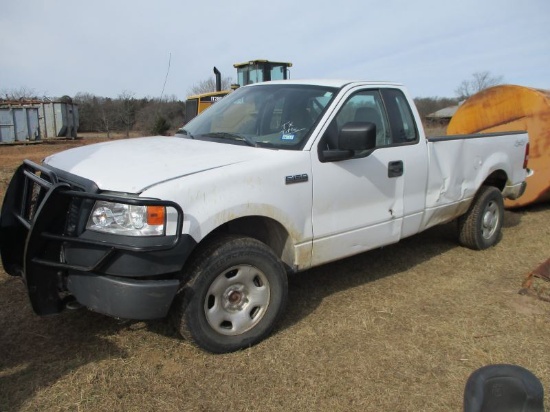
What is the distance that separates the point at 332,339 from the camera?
11.7 ft

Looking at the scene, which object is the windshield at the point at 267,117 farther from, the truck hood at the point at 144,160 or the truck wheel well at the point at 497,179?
the truck wheel well at the point at 497,179

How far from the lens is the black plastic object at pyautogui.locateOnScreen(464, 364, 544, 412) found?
1.85m

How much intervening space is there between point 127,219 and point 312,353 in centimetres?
157

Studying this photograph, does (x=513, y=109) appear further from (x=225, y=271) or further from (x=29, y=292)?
(x=29, y=292)

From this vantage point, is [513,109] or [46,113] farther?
[46,113]

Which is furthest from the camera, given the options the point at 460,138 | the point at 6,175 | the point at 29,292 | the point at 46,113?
the point at 46,113

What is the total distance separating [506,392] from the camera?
1876mm

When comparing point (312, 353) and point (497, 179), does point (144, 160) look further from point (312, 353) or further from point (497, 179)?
point (497, 179)

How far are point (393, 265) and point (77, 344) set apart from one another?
3.24m

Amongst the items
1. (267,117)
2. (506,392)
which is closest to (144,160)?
(267,117)

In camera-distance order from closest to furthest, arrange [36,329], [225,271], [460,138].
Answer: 1. [225,271]
2. [36,329]
3. [460,138]

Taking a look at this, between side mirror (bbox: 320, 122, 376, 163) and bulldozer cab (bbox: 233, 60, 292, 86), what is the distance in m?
10.5

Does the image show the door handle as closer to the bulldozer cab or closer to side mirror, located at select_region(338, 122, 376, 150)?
side mirror, located at select_region(338, 122, 376, 150)

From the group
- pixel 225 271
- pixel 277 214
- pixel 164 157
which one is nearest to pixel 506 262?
pixel 277 214
